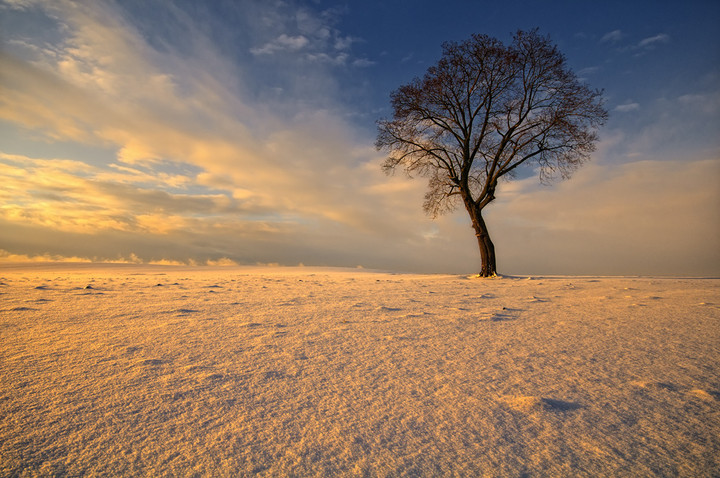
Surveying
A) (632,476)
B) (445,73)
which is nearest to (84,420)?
(632,476)

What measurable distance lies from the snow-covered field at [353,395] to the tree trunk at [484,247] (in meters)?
8.10

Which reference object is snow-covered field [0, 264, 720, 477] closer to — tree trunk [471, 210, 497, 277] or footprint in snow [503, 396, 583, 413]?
footprint in snow [503, 396, 583, 413]

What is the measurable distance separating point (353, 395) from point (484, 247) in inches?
441

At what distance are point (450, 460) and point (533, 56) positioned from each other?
566 inches

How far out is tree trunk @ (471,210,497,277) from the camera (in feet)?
40.7

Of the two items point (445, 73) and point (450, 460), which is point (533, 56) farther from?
point (450, 460)

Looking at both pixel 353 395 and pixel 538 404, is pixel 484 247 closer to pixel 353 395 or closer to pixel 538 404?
pixel 538 404

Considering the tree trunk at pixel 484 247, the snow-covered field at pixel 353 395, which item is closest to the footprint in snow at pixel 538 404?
the snow-covered field at pixel 353 395

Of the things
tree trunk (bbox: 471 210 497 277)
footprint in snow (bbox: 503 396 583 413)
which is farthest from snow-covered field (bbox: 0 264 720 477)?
tree trunk (bbox: 471 210 497 277)

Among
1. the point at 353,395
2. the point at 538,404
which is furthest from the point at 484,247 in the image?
the point at 353,395

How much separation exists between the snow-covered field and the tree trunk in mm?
8099

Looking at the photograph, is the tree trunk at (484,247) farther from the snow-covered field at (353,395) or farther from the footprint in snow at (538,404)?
the footprint in snow at (538,404)

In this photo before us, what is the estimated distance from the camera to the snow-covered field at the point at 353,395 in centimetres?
166

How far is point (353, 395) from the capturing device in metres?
2.23
